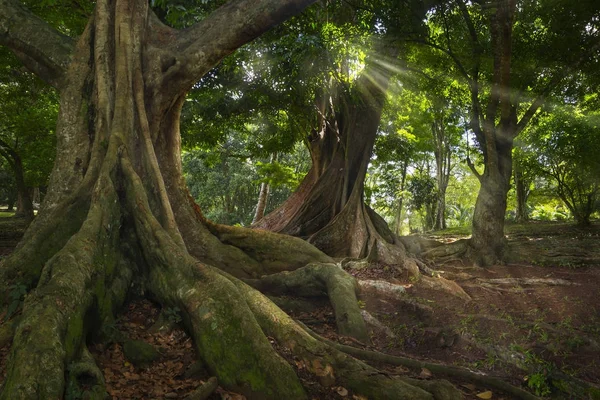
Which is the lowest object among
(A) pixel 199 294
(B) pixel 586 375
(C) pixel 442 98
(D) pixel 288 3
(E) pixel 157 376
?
(B) pixel 586 375

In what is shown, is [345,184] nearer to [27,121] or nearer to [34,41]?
[34,41]

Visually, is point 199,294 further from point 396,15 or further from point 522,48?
point 522,48

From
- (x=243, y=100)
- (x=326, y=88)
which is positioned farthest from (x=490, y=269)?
(x=243, y=100)

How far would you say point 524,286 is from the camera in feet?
23.6

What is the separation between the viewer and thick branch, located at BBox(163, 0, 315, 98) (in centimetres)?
546

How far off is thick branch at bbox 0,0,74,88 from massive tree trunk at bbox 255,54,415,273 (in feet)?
19.6

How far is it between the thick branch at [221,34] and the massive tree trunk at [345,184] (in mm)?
4325

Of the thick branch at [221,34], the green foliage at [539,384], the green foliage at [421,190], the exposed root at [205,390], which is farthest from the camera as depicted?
the green foliage at [421,190]

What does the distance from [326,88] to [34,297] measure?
752 cm

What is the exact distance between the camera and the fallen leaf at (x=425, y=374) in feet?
12.1

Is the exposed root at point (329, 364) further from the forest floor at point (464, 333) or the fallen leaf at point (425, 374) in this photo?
the fallen leaf at point (425, 374)

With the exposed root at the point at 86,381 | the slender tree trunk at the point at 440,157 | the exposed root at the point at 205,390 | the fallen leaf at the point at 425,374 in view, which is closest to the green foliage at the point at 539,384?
the fallen leaf at the point at 425,374

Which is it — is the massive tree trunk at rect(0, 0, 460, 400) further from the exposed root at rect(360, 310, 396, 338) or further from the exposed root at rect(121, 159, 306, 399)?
the exposed root at rect(360, 310, 396, 338)

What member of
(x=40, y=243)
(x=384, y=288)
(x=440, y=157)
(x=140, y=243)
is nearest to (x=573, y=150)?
(x=440, y=157)
